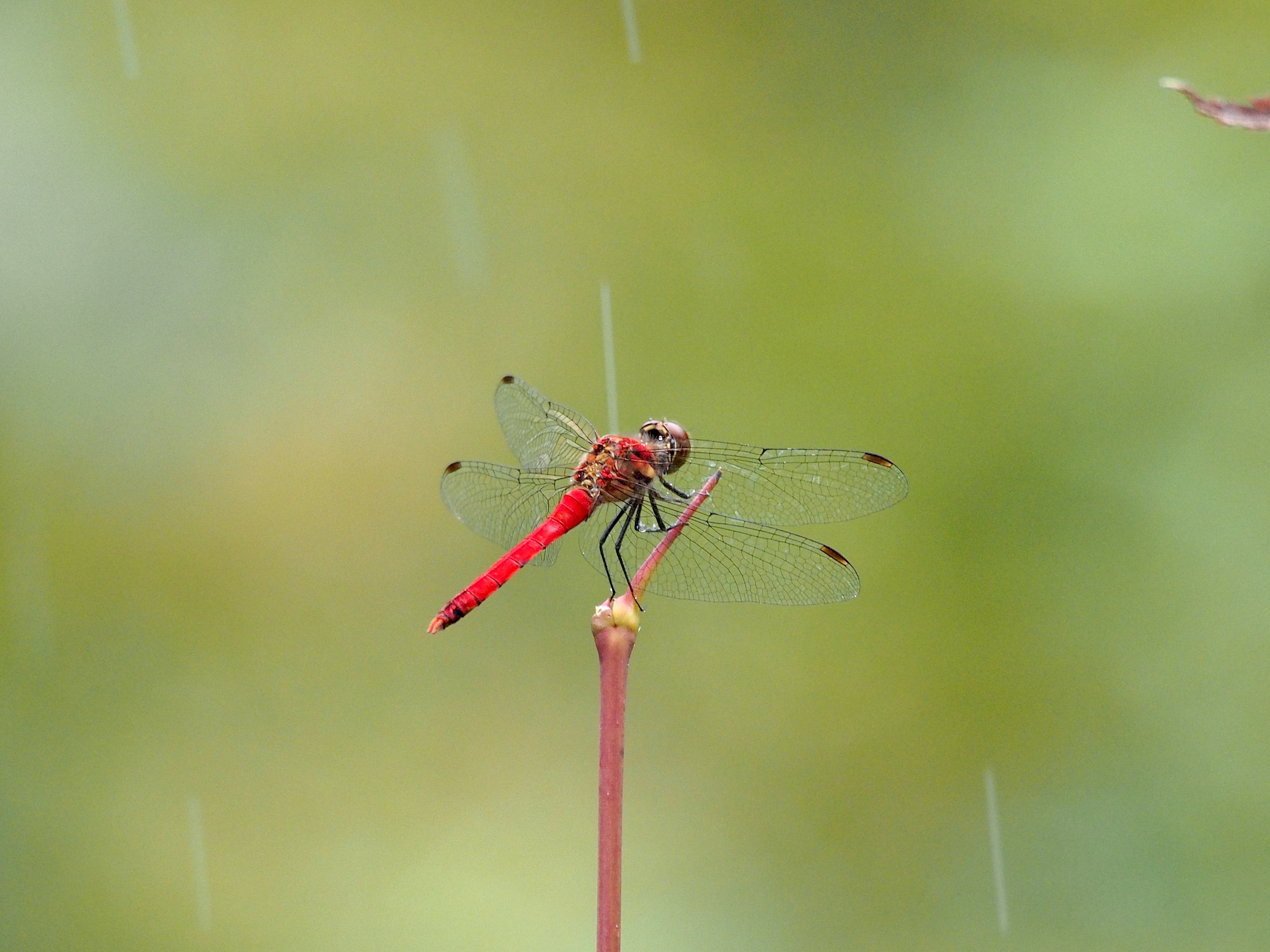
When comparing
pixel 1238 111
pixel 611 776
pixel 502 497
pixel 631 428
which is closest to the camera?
pixel 1238 111

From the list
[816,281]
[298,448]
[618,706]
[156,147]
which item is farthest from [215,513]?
[618,706]

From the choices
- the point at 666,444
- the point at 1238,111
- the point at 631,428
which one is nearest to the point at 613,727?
the point at 1238,111

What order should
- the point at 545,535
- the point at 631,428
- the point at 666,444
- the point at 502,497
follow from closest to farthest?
the point at 666,444, the point at 545,535, the point at 502,497, the point at 631,428

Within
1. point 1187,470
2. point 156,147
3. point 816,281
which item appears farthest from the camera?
point 156,147

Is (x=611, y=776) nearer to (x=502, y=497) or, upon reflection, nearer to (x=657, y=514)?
(x=657, y=514)

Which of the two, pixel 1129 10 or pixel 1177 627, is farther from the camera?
pixel 1129 10

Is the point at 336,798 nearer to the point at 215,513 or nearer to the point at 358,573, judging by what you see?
the point at 358,573
